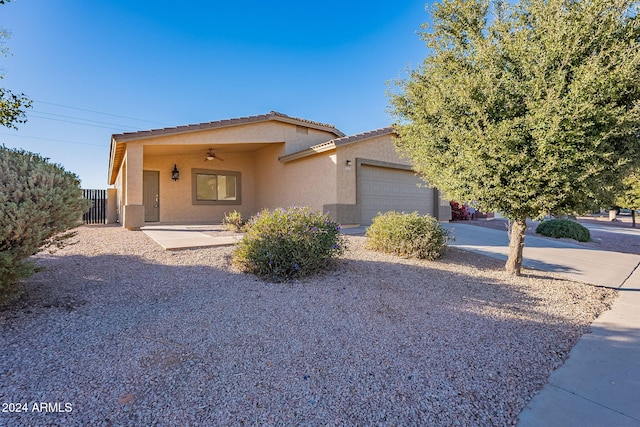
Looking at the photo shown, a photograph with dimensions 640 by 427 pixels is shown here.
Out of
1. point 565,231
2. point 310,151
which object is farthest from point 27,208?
point 565,231

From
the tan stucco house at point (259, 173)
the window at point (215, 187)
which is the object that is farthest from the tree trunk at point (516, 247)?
the window at point (215, 187)

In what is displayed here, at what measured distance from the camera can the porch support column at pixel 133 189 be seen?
373 inches

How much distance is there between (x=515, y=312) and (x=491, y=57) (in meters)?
3.99

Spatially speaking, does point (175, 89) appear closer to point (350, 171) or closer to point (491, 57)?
point (350, 171)

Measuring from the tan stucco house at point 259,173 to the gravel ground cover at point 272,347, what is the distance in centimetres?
591

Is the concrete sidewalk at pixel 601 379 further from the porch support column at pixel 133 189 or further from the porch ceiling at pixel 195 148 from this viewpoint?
the porch ceiling at pixel 195 148

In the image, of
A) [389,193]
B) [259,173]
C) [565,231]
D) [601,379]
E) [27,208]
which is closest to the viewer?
[601,379]

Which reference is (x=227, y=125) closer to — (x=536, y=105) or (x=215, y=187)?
(x=215, y=187)

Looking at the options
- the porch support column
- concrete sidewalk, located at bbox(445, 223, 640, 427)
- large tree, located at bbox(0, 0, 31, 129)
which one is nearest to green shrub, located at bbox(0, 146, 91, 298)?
concrete sidewalk, located at bbox(445, 223, 640, 427)

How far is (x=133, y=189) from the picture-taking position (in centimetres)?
951

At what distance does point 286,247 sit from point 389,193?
828 cm

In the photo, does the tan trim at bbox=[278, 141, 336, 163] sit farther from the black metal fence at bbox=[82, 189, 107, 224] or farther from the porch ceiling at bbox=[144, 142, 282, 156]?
the black metal fence at bbox=[82, 189, 107, 224]

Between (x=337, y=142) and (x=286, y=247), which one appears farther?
(x=337, y=142)

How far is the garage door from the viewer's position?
11508 millimetres
